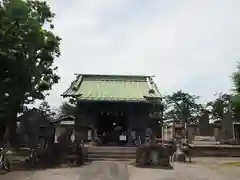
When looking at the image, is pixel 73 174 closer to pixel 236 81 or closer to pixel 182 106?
pixel 236 81

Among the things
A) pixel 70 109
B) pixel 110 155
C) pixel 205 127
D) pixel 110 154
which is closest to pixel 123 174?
pixel 110 155

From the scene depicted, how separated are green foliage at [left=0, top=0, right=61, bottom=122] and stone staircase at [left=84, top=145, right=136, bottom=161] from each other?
5.83 meters

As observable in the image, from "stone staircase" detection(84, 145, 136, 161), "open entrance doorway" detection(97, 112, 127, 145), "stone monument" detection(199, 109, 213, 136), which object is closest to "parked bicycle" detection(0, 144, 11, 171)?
"stone staircase" detection(84, 145, 136, 161)

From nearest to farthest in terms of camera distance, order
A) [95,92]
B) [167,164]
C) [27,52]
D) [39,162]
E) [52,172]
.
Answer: [52,172] < [167,164] < [39,162] < [27,52] < [95,92]

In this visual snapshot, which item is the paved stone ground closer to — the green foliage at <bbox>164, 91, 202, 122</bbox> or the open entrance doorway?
the open entrance doorway

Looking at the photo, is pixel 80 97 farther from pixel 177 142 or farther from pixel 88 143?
pixel 177 142

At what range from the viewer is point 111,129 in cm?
3027

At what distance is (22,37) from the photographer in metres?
21.0

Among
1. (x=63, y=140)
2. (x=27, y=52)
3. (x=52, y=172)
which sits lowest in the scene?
(x=52, y=172)

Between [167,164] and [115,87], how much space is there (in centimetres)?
1177

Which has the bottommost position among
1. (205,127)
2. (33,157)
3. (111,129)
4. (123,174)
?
(123,174)

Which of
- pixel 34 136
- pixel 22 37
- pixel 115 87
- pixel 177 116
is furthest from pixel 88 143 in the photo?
pixel 177 116

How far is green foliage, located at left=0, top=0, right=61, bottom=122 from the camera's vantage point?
796 inches

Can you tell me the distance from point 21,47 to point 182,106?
223 feet
